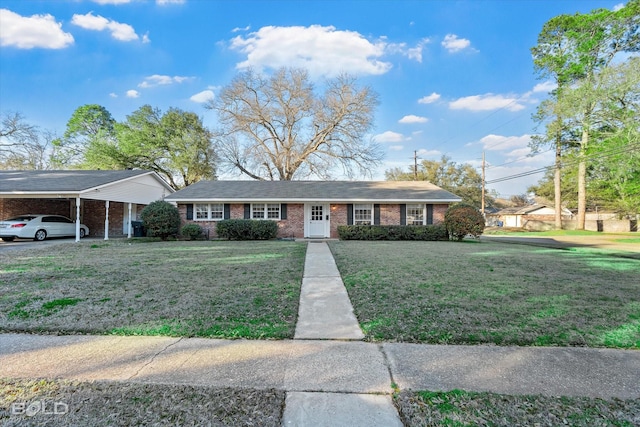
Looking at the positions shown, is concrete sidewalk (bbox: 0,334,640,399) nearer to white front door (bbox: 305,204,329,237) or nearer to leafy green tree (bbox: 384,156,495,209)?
white front door (bbox: 305,204,329,237)

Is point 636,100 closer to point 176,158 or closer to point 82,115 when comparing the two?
point 176,158

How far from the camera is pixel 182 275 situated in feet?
20.7

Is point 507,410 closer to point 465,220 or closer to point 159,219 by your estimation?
Result: point 465,220

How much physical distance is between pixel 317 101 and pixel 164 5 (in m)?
17.9

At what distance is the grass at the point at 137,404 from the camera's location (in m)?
1.90

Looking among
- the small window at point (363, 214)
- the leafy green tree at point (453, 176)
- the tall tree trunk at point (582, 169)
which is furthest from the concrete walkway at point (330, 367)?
the leafy green tree at point (453, 176)

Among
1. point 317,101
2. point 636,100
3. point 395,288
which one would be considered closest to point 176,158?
point 317,101

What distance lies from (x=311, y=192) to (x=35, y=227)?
14.3m

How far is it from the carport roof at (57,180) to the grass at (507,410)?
1680 centimetres

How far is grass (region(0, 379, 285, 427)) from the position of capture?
1.90 meters

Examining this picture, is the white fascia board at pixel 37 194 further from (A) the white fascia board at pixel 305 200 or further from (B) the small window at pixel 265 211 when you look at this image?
(B) the small window at pixel 265 211

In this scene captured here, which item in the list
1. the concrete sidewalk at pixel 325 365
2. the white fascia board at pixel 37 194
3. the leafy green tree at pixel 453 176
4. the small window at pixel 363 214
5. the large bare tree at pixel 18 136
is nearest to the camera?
the concrete sidewalk at pixel 325 365

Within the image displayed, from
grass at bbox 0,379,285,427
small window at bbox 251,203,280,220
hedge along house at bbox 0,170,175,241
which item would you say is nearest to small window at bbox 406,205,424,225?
small window at bbox 251,203,280,220

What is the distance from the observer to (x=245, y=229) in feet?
51.2
